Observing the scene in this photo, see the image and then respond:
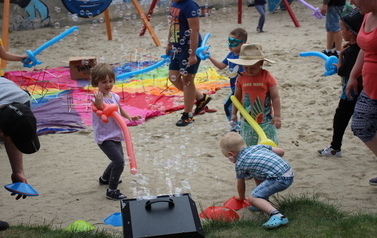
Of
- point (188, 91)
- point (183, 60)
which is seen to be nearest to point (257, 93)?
point (183, 60)

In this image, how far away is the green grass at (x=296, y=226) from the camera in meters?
3.16

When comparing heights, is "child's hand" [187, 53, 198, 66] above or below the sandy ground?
above

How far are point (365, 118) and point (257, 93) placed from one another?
873 mm

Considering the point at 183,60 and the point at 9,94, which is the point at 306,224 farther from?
the point at 183,60

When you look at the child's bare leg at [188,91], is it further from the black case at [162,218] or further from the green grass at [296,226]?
the black case at [162,218]

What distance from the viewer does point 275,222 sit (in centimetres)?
330

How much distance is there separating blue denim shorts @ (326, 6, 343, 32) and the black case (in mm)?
5466

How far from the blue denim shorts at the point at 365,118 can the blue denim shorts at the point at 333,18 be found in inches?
176

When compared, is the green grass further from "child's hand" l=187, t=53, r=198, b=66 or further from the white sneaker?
"child's hand" l=187, t=53, r=198, b=66

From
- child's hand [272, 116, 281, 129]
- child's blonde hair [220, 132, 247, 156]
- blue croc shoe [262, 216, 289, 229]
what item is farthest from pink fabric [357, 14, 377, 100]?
blue croc shoe [262, 216, 289, 229]

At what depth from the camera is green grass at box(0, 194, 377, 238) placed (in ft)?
10.4

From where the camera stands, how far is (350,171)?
4.43m

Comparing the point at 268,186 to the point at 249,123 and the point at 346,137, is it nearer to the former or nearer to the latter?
the point at 249,123

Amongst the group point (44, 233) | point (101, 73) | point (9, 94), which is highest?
point (9, 94)
